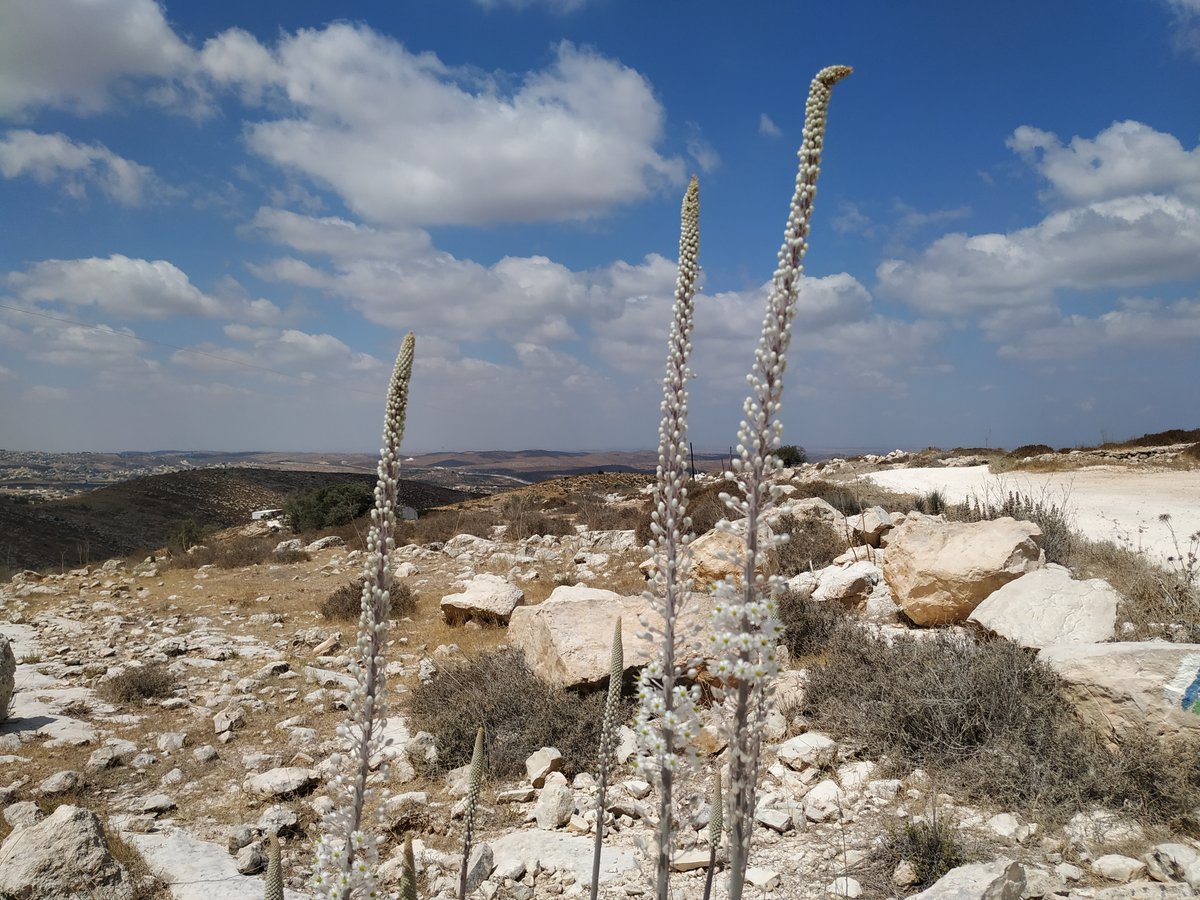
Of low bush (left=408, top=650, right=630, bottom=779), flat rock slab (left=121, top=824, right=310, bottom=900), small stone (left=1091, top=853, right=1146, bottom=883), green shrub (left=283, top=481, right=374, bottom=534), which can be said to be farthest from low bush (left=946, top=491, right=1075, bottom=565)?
green shrub (left=283, top=481, right=374, bottom=534)

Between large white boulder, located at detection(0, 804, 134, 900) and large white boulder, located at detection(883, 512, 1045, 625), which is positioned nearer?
large white boulder, located at detection(0, 804, 134, 900)

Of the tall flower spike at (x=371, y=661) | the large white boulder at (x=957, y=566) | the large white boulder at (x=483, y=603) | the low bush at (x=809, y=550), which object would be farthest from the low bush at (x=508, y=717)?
the low bush at (x=809, y=550)

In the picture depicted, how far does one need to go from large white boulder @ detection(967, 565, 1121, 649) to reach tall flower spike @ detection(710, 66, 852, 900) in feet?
17.8

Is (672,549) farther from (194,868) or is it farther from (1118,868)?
(194,868)

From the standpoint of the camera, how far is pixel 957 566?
8.20 m

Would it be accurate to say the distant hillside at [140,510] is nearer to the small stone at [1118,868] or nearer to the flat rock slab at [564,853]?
the flat rock slab at [564,853]

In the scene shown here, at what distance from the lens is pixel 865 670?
21.4ft

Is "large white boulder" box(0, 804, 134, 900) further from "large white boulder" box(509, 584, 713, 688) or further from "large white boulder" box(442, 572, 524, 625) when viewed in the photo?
"large white boulder" box(442, 572, 524, 625)

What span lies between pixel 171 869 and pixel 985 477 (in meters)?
26.0

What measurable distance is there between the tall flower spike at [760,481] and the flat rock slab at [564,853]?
2.93 m

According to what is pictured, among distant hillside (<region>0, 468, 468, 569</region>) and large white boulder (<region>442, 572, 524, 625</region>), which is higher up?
large white boulder (<region>442, 572, 524, 625</region>)

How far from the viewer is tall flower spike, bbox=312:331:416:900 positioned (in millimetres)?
2387

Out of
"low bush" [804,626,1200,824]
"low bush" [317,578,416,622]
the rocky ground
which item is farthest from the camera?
"low bush" [317,578,416,622]

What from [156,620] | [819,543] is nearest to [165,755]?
[156,620]
